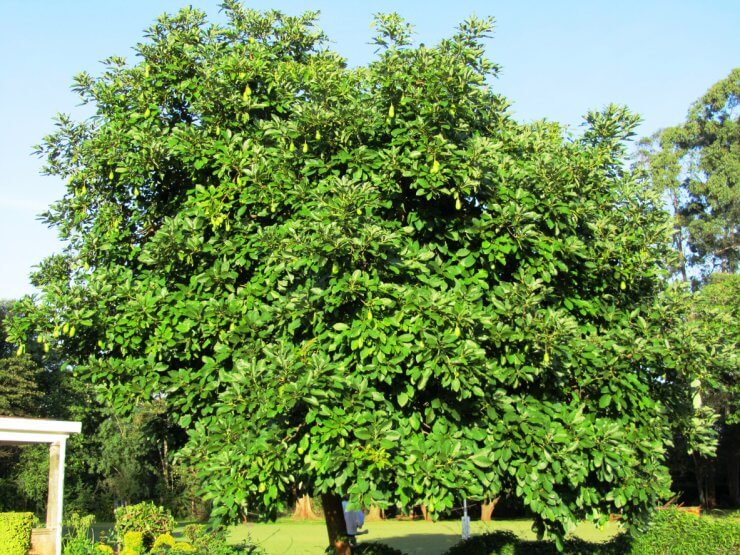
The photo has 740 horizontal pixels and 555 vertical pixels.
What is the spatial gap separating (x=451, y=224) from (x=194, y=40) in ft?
18.3

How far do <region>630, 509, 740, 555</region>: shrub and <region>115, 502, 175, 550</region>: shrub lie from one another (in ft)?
30.9

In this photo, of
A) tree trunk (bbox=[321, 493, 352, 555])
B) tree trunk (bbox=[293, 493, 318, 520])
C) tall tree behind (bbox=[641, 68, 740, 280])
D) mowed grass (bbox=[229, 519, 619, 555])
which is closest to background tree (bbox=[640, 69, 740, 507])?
tall tree behind (bbox=[641, 68, 740, 280])

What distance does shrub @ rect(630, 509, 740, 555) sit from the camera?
570 inches

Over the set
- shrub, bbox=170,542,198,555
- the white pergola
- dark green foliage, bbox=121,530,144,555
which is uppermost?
the white pergola

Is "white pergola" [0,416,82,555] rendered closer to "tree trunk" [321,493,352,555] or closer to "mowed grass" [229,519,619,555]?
"mowed grass" [229,519,619,555]

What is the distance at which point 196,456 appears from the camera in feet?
30.5

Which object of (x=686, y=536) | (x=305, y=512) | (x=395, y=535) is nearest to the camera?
(x=686, y=536)

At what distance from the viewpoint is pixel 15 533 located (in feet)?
49.2

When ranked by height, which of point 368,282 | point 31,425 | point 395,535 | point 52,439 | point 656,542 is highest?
point 368,282

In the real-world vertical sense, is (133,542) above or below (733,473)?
above

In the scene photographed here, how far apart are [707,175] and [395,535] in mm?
28393

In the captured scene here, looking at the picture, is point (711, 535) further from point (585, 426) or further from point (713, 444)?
point (585, 426)

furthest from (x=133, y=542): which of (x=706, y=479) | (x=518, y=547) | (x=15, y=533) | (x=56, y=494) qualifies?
(x=706, y=479)

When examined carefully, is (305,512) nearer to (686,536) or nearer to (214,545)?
(686,536)
